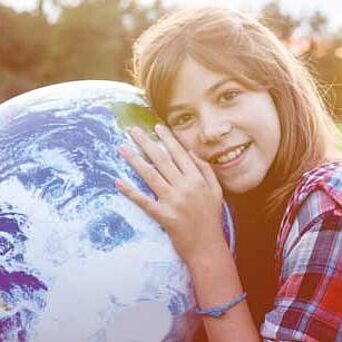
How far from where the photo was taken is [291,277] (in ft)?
9.89

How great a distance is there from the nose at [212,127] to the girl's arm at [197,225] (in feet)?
0.42

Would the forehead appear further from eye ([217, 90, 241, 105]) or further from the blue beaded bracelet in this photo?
the blue beaded bracelet

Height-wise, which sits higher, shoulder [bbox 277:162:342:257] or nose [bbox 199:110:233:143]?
nose [bbox 199:110:233:143]

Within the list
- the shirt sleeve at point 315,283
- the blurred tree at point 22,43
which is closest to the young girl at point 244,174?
the shirt sleeve at point 315,283

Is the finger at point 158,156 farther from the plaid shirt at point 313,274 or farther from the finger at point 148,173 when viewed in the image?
the plaid shirt at point 313,274

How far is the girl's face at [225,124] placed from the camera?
3406 millimetres

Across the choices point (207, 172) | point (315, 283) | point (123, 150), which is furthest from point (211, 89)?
point (315, 283)

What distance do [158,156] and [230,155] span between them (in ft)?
1.00

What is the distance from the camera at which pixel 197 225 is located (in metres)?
3.23

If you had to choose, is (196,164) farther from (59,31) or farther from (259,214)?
(59,31)

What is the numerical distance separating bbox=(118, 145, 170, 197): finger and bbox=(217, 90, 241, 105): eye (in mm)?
393

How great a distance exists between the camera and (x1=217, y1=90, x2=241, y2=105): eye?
11.2ft

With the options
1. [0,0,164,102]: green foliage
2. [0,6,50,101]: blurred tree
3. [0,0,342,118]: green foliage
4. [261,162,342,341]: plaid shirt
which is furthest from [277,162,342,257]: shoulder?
[0,6,50,101]: blurred tree

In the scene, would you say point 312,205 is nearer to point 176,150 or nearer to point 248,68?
point 176,150
